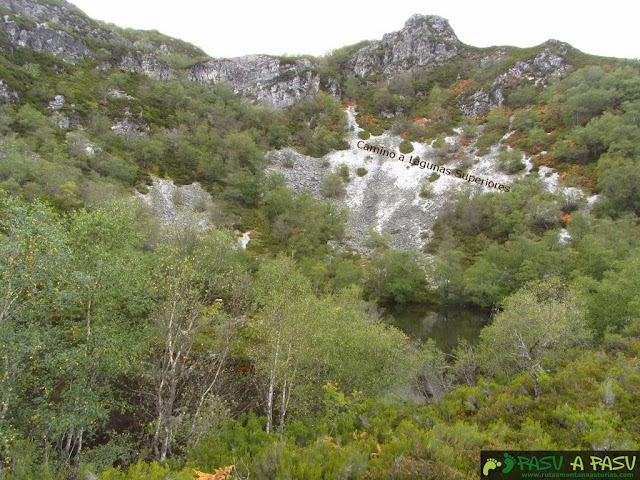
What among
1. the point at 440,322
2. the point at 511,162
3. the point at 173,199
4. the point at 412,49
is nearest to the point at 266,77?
the point at 412,49

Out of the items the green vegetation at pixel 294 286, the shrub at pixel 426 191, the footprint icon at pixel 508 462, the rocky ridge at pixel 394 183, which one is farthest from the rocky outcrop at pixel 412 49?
the footprint icon at pixel 508 462

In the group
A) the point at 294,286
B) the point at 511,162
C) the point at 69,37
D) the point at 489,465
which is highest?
the point at 69,37

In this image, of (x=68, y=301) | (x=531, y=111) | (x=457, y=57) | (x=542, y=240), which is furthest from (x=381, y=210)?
(x=457, y=57)

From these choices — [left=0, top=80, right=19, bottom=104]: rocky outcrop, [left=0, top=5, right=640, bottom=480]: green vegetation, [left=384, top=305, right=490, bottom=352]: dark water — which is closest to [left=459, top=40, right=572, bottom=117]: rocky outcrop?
[left=0, top=5, right=640, bottom=480]: green vegetation

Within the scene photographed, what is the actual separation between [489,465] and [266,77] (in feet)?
381

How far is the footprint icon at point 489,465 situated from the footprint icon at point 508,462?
0.11m

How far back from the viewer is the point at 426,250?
192ft

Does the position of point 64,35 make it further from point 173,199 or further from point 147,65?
point 173,199

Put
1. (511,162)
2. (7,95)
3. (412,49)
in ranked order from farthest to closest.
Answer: (412,49)
(511,162)
(7,95)

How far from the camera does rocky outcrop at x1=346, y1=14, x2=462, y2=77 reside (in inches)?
4486

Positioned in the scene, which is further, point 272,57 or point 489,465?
point 272,57

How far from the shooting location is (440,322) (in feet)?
140

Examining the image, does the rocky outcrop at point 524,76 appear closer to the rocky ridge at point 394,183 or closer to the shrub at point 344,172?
the rocky ridge at point 394,183

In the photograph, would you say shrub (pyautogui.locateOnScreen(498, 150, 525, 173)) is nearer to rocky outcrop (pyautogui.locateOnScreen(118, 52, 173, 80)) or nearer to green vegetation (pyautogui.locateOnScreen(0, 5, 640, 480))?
green vegetation (pyautogui.locateOnScreen(0, 5, 640, 480))
